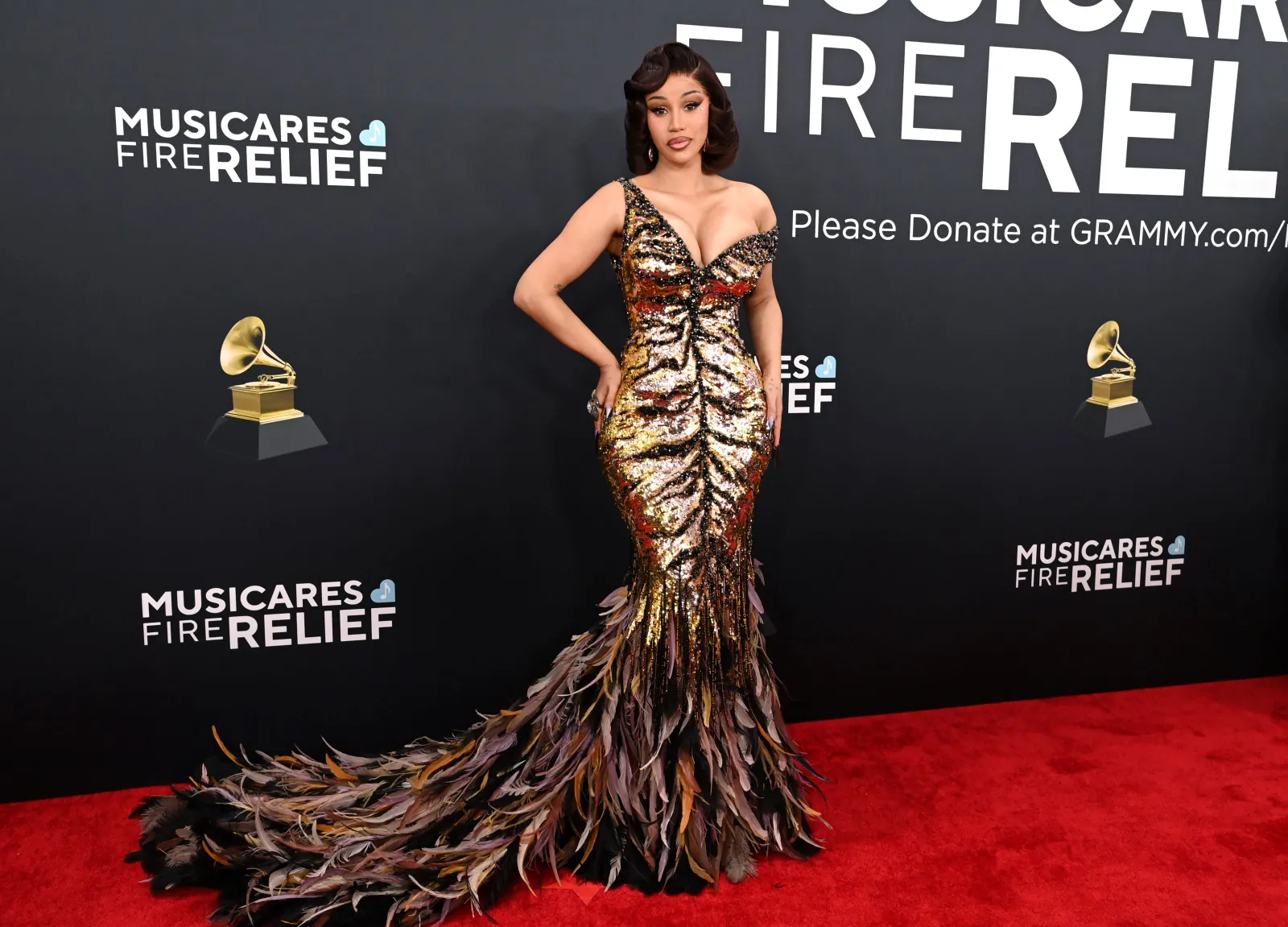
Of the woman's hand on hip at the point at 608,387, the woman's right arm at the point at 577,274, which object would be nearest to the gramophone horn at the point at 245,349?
the woman's right arm at the point at 577,274

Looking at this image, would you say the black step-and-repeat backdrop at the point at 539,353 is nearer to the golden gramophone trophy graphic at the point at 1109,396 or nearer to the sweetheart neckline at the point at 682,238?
the golden gramophone trophy graphic at the point at 1109,396

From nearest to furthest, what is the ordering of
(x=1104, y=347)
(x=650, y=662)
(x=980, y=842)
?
(x=650, y=662) → (x=980, y=842) → (x=1104, y=347)

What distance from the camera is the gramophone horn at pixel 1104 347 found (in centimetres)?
327

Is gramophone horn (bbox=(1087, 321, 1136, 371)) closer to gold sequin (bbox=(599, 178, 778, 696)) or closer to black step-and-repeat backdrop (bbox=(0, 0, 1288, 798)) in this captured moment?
black step-and-repeat backdrop (bbox=(0, 0, 1288, 798))

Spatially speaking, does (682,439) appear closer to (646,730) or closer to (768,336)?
(768,336)

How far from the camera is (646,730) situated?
2.35m

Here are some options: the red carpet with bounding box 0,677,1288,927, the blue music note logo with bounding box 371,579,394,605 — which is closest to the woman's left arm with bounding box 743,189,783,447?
the red carpet with bounding box 0,677,1288,927

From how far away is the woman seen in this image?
2.28m

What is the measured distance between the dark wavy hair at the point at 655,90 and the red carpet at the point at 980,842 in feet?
5.56

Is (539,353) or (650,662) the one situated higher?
(539,353)

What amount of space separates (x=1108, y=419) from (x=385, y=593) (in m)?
2.37

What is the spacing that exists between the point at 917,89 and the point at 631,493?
5.14ft

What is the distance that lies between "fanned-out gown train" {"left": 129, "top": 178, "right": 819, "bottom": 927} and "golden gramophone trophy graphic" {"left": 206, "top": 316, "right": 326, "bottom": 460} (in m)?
0.88

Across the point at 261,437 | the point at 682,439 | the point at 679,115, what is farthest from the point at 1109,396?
the point at 261,437
